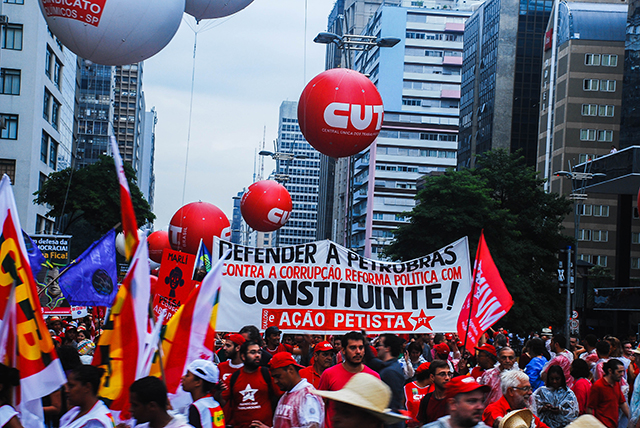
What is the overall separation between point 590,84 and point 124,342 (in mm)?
75188

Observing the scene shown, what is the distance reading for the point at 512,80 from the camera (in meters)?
94.3

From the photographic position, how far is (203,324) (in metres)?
6.62

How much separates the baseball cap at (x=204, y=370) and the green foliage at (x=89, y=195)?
124 ft

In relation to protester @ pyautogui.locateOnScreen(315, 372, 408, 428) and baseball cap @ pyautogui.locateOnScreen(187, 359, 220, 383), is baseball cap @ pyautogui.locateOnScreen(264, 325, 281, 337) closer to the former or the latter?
baseball cap @ pyautogui.locateOnScreen(187, 359, 220, 383)

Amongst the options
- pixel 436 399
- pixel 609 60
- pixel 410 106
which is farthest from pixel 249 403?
pixel 410 106

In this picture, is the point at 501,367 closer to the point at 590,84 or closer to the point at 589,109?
the point at 589,109

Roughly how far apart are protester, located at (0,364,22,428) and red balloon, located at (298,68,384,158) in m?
8.23

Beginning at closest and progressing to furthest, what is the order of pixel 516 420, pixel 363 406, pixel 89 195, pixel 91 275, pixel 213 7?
1. pixel 363 406
2. pixel 516 420
3. pixel 213 7
4. pixel 91 275
5. pixel 89 195

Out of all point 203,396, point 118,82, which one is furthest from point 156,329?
point 118,82

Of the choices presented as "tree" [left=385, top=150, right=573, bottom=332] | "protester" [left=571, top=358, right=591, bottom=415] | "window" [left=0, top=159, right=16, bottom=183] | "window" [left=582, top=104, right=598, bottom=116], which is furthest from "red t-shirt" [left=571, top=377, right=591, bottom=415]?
"window" [left=582, top=104, right=598, bottom=116]

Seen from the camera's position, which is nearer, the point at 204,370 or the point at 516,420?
the point at 516,420

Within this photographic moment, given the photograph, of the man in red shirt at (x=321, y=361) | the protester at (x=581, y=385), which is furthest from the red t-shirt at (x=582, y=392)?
the man in red shirt at (x=321, y=361)

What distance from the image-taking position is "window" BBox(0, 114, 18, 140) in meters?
44.4

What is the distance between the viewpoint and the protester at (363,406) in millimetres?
3773
